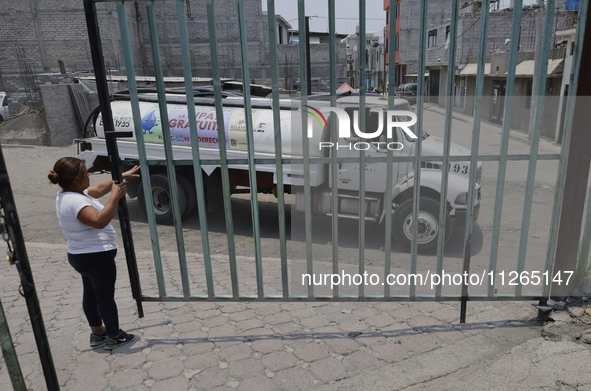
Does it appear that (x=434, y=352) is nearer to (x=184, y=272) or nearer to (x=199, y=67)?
(x=184, y=272)

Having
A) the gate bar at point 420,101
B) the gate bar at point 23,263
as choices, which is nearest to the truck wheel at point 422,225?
the gate bar at point 420,101

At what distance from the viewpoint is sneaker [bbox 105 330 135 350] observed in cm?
316

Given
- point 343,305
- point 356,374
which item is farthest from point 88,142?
point 356,374

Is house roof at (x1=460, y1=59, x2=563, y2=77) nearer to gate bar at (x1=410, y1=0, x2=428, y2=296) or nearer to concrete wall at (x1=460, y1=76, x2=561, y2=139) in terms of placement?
concrete wall at (x1=460, y1=76, x2=561, y2=139)

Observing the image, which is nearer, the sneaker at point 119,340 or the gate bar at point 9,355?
the gate bar at point 9,355

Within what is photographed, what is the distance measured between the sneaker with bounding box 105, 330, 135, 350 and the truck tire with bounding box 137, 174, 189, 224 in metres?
3.60

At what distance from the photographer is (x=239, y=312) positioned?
3.68 metres

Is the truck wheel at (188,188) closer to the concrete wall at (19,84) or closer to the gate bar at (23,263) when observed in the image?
the gate bar at (23,263)

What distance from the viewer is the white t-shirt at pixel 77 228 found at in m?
2.82

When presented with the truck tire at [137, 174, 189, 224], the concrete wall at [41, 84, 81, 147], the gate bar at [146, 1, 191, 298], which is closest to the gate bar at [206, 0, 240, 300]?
the gate bar at [146, 1, 191, 298]

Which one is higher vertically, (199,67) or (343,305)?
(199,67)

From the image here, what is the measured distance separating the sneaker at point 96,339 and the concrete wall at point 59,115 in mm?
12895

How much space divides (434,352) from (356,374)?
1.98ft

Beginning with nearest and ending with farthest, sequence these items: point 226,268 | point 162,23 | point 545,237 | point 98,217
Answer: point 98,217 < point 226,268 < point 545,237 < point 162,23
